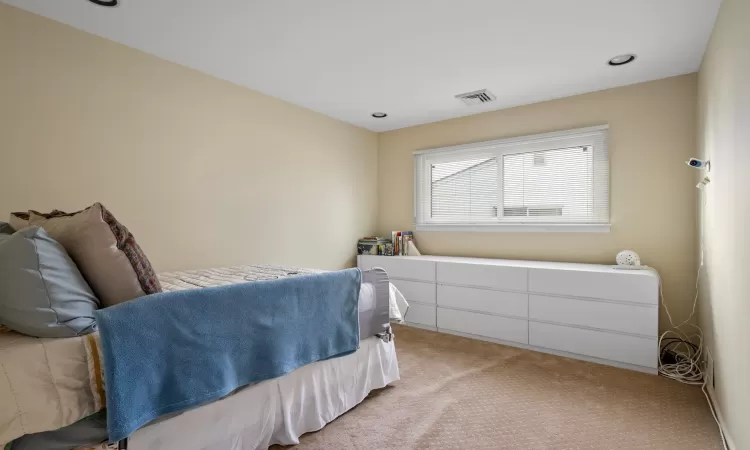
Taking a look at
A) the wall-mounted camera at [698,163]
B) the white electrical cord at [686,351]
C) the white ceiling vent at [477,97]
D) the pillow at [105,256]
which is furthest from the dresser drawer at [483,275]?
the pillow at [105,256]

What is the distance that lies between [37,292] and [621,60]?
3.62 m

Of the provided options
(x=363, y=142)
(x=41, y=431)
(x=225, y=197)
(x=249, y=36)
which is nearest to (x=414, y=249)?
(x=363, y=142)

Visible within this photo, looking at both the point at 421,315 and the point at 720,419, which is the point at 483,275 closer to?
the point at 421,315

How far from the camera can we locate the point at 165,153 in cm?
284

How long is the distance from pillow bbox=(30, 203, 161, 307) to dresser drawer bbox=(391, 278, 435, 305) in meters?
2.75

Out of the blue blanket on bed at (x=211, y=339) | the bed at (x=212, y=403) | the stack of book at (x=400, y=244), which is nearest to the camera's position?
the bed at (x=212, y=403)

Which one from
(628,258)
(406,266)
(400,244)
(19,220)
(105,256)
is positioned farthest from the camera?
(400,244)

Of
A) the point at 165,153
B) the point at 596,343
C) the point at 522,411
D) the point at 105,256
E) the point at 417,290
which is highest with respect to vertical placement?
the point at 165,153

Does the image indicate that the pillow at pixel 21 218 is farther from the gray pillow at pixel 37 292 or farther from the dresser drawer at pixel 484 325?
the dresser drawer at pixel 484 325

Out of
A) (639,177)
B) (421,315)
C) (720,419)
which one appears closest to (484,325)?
(421,315)

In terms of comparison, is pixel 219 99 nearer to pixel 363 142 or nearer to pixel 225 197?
pixel 225 197

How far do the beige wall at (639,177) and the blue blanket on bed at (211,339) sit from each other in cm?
243

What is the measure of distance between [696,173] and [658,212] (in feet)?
1.26

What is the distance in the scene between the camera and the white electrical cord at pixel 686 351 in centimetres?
262
